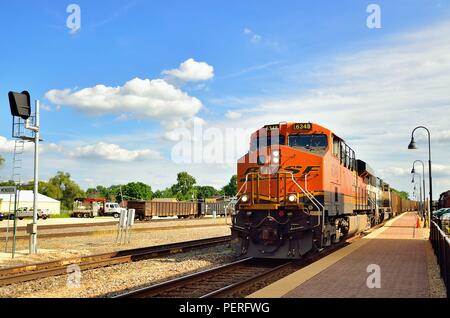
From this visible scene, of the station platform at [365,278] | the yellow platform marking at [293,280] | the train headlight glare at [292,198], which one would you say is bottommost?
the station platform at [365,278]

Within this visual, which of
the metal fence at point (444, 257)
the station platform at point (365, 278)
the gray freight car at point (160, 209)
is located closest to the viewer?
the metal fence at point (444, 257)

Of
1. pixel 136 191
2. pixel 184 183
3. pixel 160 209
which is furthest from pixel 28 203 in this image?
pixel 184 183

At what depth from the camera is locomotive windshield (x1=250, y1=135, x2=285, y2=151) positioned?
615 inches

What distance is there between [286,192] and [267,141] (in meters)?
2.12

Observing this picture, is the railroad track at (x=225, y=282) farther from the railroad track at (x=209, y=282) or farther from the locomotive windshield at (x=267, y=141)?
the locomotive windshield at (x=267, y=141)

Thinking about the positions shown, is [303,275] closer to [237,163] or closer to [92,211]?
[237,163]

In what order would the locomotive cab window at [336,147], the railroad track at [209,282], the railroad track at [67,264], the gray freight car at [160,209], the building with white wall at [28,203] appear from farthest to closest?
1. the building with white wall at [28,203]
2. the gray freight car at [160,209]
3. the locomotive cab window at [336,147]
4. the railroad track at [67,264]
5. the railroad track at [209,282]

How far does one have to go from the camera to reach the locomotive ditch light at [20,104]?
17.9m

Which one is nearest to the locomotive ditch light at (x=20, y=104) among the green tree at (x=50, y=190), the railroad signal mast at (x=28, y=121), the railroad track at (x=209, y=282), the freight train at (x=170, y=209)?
the railroad signal mast at (x=28, y=121)

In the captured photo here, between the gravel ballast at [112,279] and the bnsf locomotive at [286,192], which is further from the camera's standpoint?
the bnsf locomotive at [286,192]

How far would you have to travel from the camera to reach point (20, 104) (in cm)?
1808

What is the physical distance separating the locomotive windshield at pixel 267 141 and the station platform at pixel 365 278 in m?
4.11

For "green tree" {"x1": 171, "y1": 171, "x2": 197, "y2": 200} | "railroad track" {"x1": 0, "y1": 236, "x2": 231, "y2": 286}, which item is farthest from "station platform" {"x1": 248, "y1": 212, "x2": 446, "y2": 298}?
"green tree" {"x1": 171, "y1": 171, "x2": 197, "y2": 200}

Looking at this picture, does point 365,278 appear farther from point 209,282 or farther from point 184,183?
point 184,183
